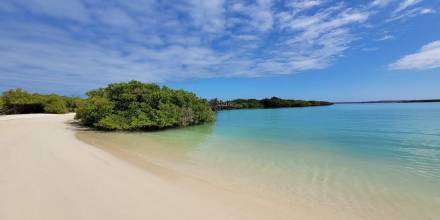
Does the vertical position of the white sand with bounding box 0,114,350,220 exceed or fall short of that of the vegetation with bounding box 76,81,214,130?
it falls short

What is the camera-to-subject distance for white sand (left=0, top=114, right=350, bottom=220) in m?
3.22

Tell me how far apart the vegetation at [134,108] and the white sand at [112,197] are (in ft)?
29.4

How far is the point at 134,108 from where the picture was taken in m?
15.0

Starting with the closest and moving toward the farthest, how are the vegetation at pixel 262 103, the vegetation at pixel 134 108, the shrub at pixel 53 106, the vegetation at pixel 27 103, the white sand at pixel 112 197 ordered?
the white sand at pixel 112 197 < the vegetation at pixel 134 108 < the vegetation at pixel 27 103 < the shrub at pixel 53 106 < the vegetation at pixel 262 103

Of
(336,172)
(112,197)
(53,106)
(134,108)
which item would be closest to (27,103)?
(53,106)

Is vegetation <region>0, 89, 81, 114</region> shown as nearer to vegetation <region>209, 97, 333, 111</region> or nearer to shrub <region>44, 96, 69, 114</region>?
shrub <region>44, 96, 69, 114</region>

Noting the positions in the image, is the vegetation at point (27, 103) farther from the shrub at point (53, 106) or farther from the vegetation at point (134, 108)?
the vegetation at point (134, 108)

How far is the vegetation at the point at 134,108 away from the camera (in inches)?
571

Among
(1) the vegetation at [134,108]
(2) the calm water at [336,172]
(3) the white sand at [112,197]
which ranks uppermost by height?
(1) the vegetation at [134,108]

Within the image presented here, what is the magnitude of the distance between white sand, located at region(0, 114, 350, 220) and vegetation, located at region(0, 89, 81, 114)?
34861mm

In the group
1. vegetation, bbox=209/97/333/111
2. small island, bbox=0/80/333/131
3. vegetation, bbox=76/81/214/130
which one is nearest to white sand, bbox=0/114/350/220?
vegetation, bbox=76/81/214/130

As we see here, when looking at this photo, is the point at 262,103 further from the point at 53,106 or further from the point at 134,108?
the point at 134,108

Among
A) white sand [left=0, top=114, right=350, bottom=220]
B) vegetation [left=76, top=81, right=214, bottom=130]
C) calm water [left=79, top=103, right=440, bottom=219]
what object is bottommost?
calm water [left=79, top=103, right=440, bottom=219]

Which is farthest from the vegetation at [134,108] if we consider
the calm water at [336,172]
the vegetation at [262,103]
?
the vegetation at [262,103]
